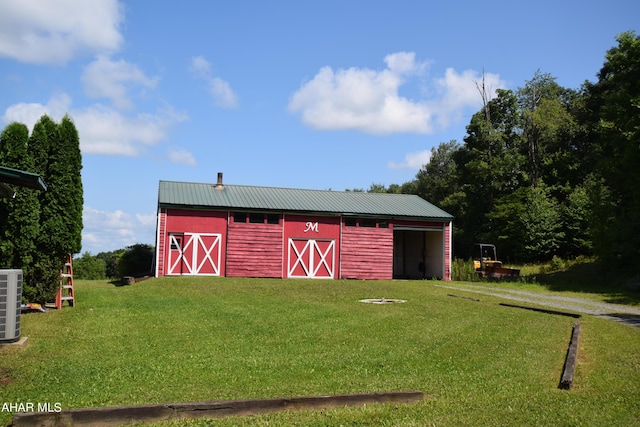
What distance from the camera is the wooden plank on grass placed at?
4.65 meters

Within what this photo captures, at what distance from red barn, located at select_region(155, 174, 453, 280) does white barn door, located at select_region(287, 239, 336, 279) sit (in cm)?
5

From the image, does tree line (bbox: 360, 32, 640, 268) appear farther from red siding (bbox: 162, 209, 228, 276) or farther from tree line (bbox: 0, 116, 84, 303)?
tree line (bbox: 0, 116, 84, 303)

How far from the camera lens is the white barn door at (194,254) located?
24.8 meters

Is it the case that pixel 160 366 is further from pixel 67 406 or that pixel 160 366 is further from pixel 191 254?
pixel 191 254

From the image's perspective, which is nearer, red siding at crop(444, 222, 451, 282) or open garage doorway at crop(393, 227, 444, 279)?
red siding at crop(444, 222, 451, 282)

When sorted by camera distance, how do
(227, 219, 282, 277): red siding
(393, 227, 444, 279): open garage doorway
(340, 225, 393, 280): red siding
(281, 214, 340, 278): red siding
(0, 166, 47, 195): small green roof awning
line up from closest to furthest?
(0, 166, 47, 195): small green roof awning < (227, 219, 282, 277): red siding < (281, 214, 340, 278): red siding < (340, 225, 393, 280): red siding < (393, 227, 444, 279): open garage doorway

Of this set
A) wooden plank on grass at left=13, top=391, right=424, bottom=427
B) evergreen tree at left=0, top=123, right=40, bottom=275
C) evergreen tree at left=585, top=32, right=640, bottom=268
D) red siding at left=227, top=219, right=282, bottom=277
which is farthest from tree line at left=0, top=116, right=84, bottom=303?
evergreen tree at left=585, top=32, right=640, bottom=268

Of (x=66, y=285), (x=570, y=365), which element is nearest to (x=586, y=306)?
(x=570, y=365)

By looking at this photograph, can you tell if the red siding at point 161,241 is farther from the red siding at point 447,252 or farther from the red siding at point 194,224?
the red siding at point 447,252

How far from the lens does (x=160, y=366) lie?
24.2 ft

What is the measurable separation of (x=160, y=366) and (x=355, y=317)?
609cm

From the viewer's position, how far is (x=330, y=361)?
8023 millimetres

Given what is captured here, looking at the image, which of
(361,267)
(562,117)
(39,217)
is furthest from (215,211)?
(562,117)

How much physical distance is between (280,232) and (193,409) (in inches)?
848
